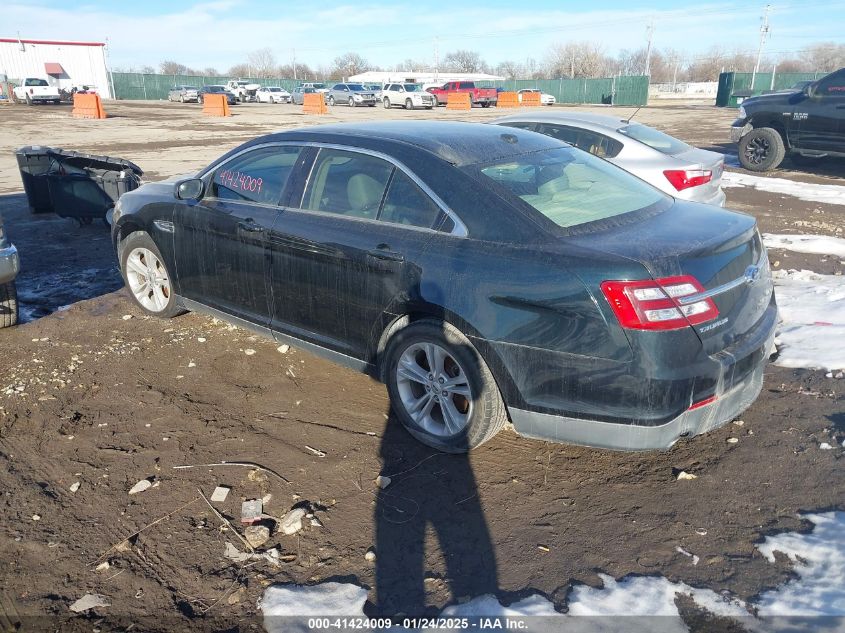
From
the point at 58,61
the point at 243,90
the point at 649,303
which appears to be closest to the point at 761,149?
the point at 649,303

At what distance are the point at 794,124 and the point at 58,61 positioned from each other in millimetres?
66828

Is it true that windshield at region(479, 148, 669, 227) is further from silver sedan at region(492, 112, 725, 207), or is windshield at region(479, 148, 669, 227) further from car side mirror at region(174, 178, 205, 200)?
silver sedan at region(492, 112, 725, 207)

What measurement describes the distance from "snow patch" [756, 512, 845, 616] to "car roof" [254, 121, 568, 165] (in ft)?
7.92

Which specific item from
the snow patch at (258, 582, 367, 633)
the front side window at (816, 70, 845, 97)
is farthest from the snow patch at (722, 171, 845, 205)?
the snow patch at (258, 582, 367, 633)

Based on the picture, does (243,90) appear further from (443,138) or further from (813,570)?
(813,570)

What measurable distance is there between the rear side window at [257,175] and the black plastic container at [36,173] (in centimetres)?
591

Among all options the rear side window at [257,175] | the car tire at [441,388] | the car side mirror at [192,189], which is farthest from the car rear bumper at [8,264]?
the car tire at [441,388]

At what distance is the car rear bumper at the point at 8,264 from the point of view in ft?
16.2

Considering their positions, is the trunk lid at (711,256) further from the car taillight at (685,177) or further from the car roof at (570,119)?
the car roof at (570,119)

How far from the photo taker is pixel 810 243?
787 centimetres

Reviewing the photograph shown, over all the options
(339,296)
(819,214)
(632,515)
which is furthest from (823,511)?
(819,214)

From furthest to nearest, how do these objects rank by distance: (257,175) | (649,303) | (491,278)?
(257,175) → (491,278) → (649,303)

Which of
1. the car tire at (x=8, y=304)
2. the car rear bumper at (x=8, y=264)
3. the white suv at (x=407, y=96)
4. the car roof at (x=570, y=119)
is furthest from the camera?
the white suv at (x=407, y=96)

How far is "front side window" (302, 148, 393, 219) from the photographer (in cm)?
387
